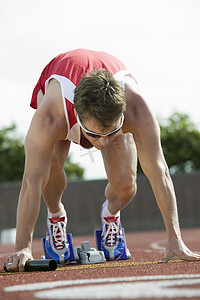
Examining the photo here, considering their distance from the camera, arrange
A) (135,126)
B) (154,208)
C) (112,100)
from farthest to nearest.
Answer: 1. (154,208)
2. (135,126)
3. (112,100)

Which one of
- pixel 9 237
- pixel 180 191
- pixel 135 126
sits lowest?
pixel 9 237

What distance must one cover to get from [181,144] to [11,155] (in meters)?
17.8

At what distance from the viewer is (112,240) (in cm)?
513

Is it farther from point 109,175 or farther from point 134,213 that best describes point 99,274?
point 134,213

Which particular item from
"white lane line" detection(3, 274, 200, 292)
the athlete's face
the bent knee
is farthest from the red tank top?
"white lane line" detection(3, 274, 200, 292)

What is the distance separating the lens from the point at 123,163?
15.9ft

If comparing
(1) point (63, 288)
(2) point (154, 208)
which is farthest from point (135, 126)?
(2) point (154, 208)

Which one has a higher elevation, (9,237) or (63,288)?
(63,288)

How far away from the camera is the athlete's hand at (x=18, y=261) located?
3861 mm

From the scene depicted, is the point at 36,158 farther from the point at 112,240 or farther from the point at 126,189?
the point at 112,240

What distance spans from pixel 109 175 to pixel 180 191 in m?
11.8

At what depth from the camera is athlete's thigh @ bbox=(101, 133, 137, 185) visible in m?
4.85

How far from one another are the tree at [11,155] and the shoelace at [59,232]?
4745 cm

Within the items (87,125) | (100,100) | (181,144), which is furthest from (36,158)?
(181,144)
